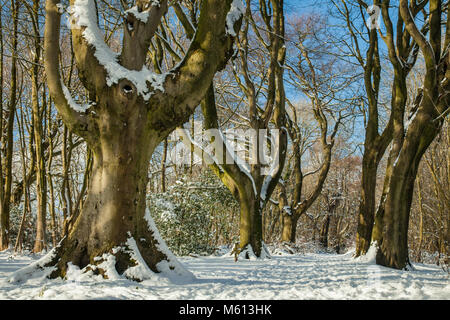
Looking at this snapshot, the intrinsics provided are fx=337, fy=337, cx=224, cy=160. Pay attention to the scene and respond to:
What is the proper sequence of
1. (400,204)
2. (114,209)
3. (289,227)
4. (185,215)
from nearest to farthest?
1. (114,209)
2. (400,204)
3. (185,215)
4. (289,227)

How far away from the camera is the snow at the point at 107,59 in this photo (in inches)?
165

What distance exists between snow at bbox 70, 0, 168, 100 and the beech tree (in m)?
0.01

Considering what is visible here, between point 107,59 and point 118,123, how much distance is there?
0.84 metres

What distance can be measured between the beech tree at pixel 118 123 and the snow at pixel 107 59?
0.04 feet

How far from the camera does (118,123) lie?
13.6 feet

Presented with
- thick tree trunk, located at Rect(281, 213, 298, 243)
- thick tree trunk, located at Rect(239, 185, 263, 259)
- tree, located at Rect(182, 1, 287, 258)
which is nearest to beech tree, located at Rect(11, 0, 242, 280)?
tree, located at Rect(182, 1, 287, 258)

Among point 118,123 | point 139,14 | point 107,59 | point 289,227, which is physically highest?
point 139,14

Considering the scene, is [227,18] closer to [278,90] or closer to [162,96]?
[162,96]

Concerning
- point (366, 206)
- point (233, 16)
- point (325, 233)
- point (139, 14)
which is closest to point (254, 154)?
point (366, 206)

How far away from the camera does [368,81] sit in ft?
29.7

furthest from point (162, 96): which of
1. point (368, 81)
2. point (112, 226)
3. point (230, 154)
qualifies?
point (368, 81)

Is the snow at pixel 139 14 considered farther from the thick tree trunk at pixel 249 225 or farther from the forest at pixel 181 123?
the thick tree trunk at pixel 249 225

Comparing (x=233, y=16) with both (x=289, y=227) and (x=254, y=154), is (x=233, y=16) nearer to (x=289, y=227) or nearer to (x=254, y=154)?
(x=254, y=154)

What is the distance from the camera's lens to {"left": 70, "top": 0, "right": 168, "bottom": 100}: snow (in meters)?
4.18
